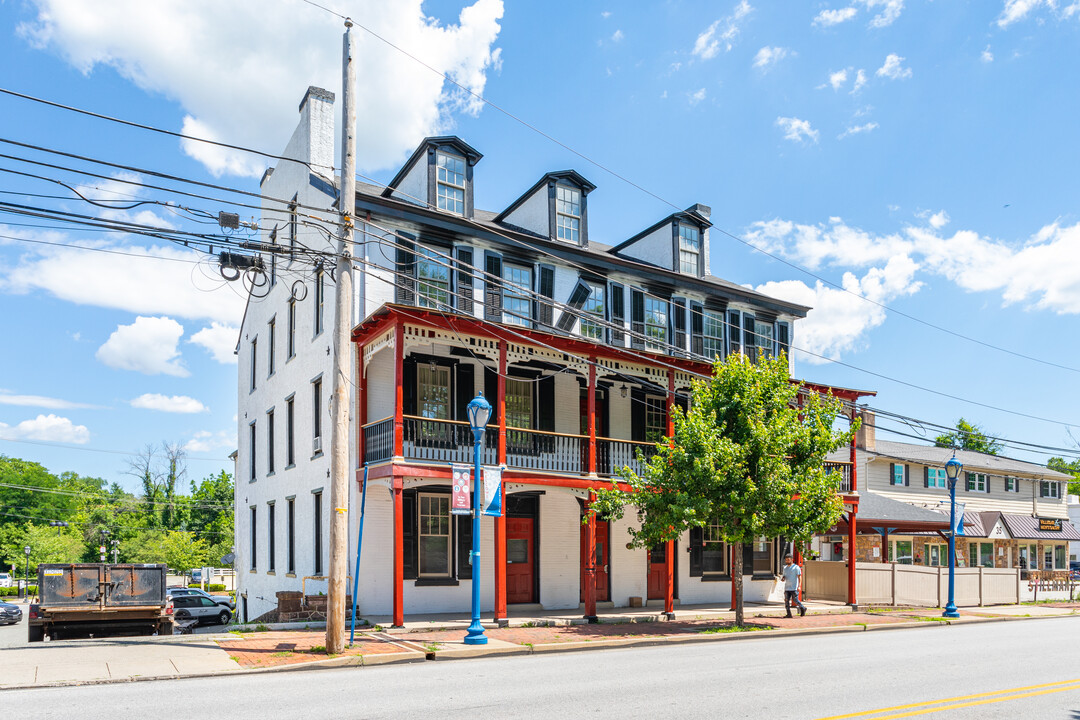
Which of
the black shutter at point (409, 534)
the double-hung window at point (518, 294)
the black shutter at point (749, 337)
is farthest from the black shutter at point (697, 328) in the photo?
the black shutter at point (409, 534)

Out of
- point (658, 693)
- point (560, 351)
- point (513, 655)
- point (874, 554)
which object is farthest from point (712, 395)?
point (874, 554)

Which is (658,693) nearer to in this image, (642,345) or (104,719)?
(104,719)

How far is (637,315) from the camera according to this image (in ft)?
86.4

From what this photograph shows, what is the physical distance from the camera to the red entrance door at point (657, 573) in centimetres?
2509

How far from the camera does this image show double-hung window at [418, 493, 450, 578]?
21125 mm

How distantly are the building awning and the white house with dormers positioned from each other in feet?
83.5

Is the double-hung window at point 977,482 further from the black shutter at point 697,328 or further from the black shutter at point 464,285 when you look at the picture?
the black shutter at point 464,285

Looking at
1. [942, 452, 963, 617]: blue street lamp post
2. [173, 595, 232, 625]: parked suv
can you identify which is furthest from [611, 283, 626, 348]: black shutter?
[173, 595, 232, 625]: parked suv

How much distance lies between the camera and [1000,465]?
165ft

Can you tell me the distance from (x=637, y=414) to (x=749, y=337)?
5982mm

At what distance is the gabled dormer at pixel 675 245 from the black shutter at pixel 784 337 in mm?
3610

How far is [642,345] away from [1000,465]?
113 feet

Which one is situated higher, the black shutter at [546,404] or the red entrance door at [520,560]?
the black shutter at [546,404]

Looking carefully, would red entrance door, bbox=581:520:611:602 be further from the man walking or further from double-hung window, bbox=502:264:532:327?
double-hung window, bbox=502:264:532:327
